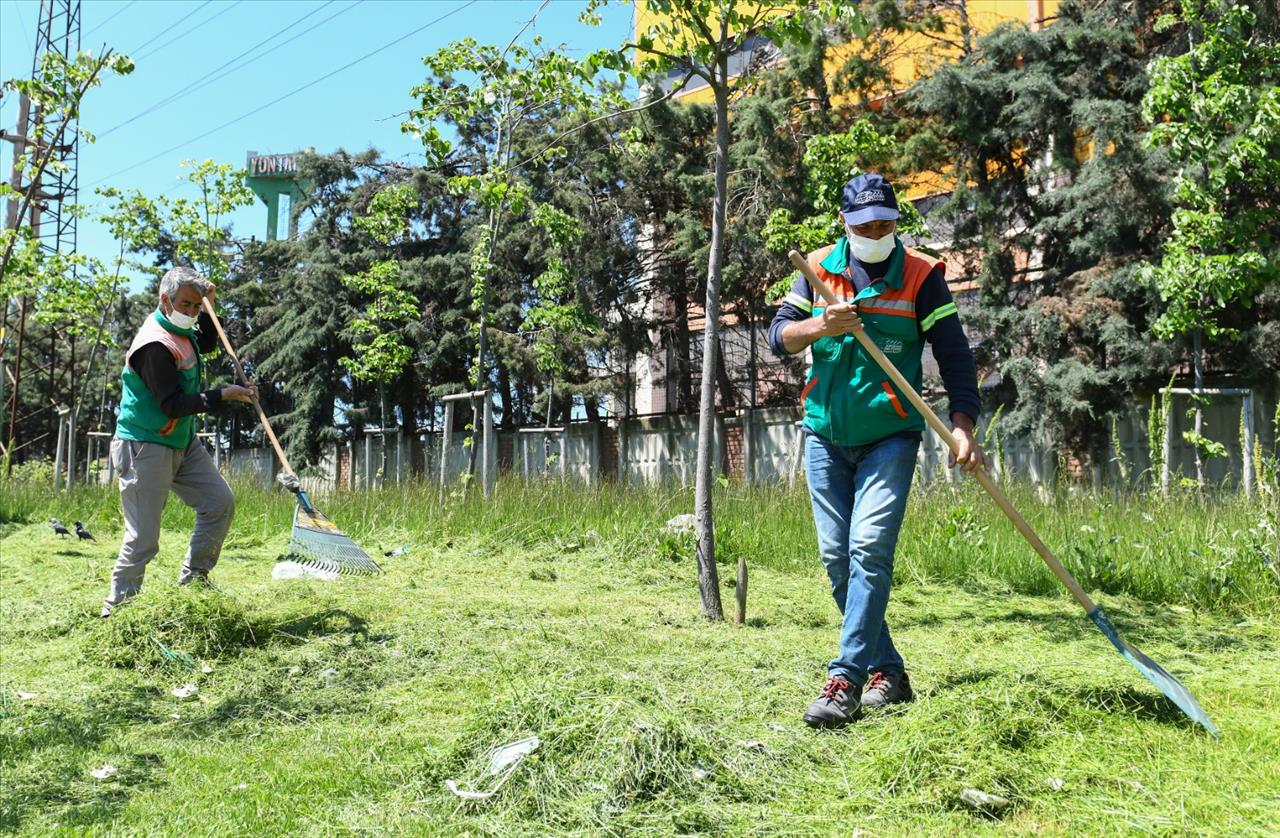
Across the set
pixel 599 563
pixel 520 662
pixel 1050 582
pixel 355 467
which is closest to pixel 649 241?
pixel 355 467

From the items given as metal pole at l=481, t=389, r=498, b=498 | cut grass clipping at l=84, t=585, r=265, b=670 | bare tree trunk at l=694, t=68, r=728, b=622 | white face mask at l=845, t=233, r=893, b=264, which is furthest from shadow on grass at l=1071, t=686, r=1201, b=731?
metal pole at l=481, t=389, r=498, b=498

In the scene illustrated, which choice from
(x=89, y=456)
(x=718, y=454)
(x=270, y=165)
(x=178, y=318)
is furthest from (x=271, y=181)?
(x=178, y=318)

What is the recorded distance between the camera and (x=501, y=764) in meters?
2.82

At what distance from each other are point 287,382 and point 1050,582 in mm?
Result: 24238

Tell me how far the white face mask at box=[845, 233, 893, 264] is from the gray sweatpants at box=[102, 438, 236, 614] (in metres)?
3.86

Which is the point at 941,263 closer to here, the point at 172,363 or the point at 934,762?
the point at 934,762

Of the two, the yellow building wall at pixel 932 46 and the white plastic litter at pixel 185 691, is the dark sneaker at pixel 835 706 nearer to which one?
the white plastic litter at pixel 185 691

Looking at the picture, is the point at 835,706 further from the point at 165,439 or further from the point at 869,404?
the point at 165,439

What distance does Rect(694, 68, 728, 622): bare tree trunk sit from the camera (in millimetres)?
5375

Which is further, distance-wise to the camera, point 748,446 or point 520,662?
point 748,446

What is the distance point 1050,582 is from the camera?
6.37 m

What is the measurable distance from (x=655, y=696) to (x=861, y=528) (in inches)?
35.9

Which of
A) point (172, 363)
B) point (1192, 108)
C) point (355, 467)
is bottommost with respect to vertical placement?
point (355, 467)

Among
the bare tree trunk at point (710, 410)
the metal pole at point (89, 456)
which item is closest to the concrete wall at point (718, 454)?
the metal pole at point (89, 456)
